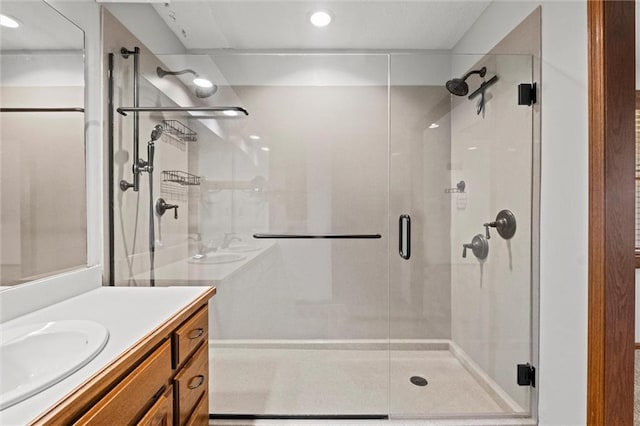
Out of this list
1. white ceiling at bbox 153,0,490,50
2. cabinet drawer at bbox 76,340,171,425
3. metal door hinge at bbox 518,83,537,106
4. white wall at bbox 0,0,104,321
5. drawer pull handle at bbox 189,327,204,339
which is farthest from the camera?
white ceiling at bbox 153,0,490,50

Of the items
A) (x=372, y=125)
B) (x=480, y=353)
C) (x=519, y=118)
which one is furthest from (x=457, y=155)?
(x=480, y=353)

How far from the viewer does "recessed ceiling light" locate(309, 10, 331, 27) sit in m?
2.22

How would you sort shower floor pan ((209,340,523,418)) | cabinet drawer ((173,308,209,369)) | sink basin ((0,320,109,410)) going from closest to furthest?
sink basin ((0,320,109,410)) < cabinet drawer ((173,308,209,369)) < shower floor pan ((209,340,523,418))

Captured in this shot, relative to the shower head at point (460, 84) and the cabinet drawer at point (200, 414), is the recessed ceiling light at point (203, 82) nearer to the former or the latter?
the shower head at point (460, 84)

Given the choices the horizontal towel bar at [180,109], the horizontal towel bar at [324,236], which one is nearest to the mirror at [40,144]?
the horizontal towel bar at [180,109]

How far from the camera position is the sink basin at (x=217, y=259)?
1.95m

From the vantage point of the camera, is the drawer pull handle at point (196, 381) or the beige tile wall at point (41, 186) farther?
the drawer pull handle at point (196, 381)

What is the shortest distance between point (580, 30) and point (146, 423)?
7.26 ft

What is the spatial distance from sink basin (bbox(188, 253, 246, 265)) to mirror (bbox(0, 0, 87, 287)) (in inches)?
21.5

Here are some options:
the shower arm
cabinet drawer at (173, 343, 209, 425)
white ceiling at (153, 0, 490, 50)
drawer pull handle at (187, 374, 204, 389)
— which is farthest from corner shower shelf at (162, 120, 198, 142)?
drawer pull handle at (187, 374, 204, 389)

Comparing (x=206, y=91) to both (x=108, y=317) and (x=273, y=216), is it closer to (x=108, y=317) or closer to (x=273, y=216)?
(x=273, y=216)

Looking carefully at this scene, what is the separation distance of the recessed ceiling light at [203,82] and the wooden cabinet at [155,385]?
1.15 meters

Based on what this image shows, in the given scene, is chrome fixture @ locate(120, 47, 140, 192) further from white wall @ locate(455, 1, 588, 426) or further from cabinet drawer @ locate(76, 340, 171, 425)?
white wall @ locate(455, 1, 588, 426)

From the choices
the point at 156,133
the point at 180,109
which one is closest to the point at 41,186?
the point at 156,133
